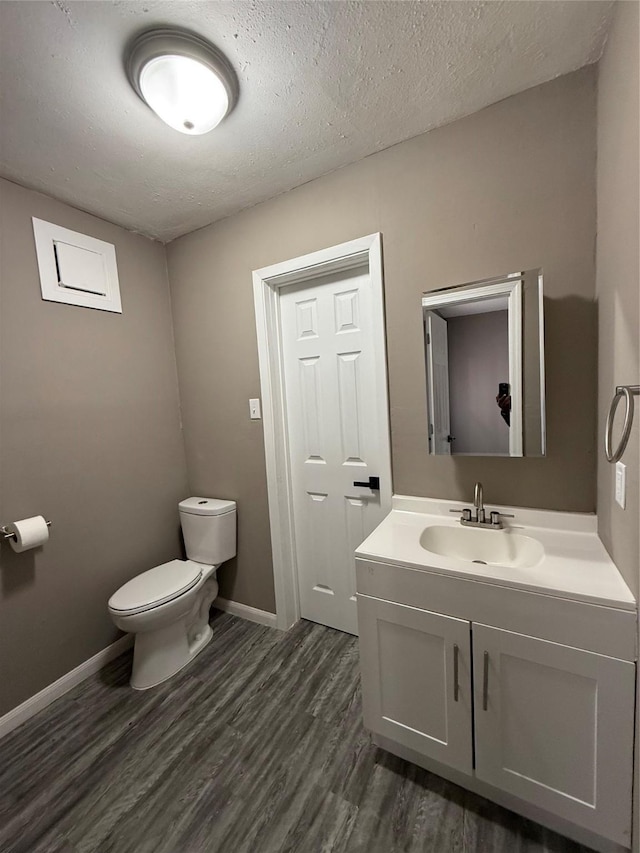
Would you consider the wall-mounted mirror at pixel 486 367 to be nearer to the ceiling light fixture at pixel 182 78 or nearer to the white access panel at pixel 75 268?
the ceiling light fixture at pixel 182 78

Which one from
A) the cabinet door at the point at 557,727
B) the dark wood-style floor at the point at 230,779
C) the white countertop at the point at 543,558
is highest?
the white countertop at the point at 543,558

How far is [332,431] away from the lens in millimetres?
1875

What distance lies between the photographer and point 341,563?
6.34 feet

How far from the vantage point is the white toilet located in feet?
5.33

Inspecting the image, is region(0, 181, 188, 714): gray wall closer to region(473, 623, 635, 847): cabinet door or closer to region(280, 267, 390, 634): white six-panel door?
region(280, 267, 390, 634): white six-panel door

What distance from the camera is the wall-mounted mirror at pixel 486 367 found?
123cm

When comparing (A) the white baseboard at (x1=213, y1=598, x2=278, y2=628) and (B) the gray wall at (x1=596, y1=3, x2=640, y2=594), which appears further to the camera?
(A) the white baseboard at (x1=213, y1=598, x2=278, y2=628)

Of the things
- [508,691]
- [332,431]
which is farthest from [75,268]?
[508,691]

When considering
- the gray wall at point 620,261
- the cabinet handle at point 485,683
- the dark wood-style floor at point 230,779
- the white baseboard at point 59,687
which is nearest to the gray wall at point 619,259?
the gray wall at point 620,261

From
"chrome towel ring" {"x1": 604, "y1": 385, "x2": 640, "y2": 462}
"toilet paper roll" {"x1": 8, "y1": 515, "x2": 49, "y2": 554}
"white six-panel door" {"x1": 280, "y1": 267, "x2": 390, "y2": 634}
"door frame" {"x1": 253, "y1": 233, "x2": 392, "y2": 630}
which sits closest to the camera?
"chrome towel ring" {"x1": 604, "y1": 385, "x2": 640, "y2": 462}

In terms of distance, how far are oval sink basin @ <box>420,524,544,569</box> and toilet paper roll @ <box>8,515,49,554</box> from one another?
1.62m

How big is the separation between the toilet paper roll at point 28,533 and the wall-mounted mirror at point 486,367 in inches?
68.2

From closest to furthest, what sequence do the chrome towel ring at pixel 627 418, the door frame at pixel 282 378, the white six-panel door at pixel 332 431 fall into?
1. the chrome towel ring at pixel 627 418
2. the door frame at pixel 282 378
3. the white six-panel door at pixel 332 431

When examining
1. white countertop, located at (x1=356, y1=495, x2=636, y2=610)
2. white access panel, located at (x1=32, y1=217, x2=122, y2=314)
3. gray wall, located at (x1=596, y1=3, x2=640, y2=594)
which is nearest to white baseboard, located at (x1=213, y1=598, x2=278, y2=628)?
white countertop, located at (x1=356, y1=495, x2=636, y2=610)
